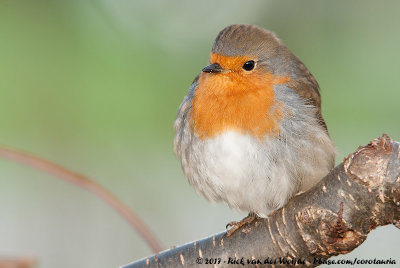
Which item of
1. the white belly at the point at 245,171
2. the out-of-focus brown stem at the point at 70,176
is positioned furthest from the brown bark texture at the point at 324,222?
the white belly at the point at 245,171

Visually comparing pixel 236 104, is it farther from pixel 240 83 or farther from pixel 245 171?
pixel 245 171

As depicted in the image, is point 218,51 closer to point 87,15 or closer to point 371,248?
point 87,15

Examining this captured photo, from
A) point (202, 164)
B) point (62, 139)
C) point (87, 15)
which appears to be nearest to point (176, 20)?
point (87, 15)

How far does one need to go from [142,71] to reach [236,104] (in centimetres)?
91

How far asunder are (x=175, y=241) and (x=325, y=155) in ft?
8.26

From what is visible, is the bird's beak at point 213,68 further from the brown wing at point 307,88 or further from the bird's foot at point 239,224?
the bird's foot at point 239,224

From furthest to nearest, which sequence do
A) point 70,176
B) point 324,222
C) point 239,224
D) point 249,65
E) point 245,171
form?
1. point 249,65
2. point 245,171
3. point 239,224
4. point 70,176
5. point 324,222

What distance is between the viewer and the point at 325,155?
328cm

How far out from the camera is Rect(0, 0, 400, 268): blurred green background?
152 inches

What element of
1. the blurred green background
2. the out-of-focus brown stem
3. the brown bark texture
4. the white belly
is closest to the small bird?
the white belly

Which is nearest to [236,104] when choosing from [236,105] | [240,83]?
[236,105]

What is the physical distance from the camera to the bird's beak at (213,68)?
3311mm

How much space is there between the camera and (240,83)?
339 cm

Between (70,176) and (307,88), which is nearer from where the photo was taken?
(70,176)
